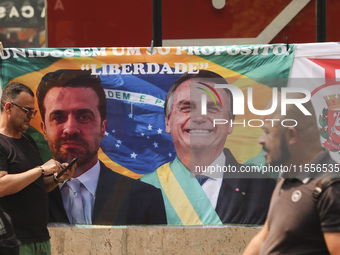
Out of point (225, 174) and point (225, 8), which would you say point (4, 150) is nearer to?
point (225, 174)

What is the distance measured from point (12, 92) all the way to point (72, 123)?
673 mm

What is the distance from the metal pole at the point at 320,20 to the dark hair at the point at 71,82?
2.37 m

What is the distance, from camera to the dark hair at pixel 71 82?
5695mm

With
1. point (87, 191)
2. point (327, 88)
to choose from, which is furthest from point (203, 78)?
point (87, 191)

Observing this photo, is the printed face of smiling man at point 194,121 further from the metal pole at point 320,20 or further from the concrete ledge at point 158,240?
the metal pole at point 320,20

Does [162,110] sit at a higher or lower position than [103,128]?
higher

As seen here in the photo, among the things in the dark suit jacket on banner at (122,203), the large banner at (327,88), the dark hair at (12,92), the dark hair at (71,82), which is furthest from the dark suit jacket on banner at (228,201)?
the dark hair at (12,92)

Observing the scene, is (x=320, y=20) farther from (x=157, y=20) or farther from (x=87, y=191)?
(x=87, y=191)

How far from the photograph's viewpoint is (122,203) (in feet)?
18.7

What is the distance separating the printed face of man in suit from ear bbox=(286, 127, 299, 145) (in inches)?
113

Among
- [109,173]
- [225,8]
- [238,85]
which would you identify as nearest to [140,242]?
[109,173]

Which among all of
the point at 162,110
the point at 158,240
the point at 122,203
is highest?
the point at 162,110

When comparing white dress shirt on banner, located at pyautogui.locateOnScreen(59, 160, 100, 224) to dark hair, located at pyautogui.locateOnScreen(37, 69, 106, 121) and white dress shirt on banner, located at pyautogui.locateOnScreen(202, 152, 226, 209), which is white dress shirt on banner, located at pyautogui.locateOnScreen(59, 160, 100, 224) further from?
white dress shirt on banner, located at pyautogui.locateOnScreen(202, 152, 226, 209)

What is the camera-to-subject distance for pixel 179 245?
612cm
